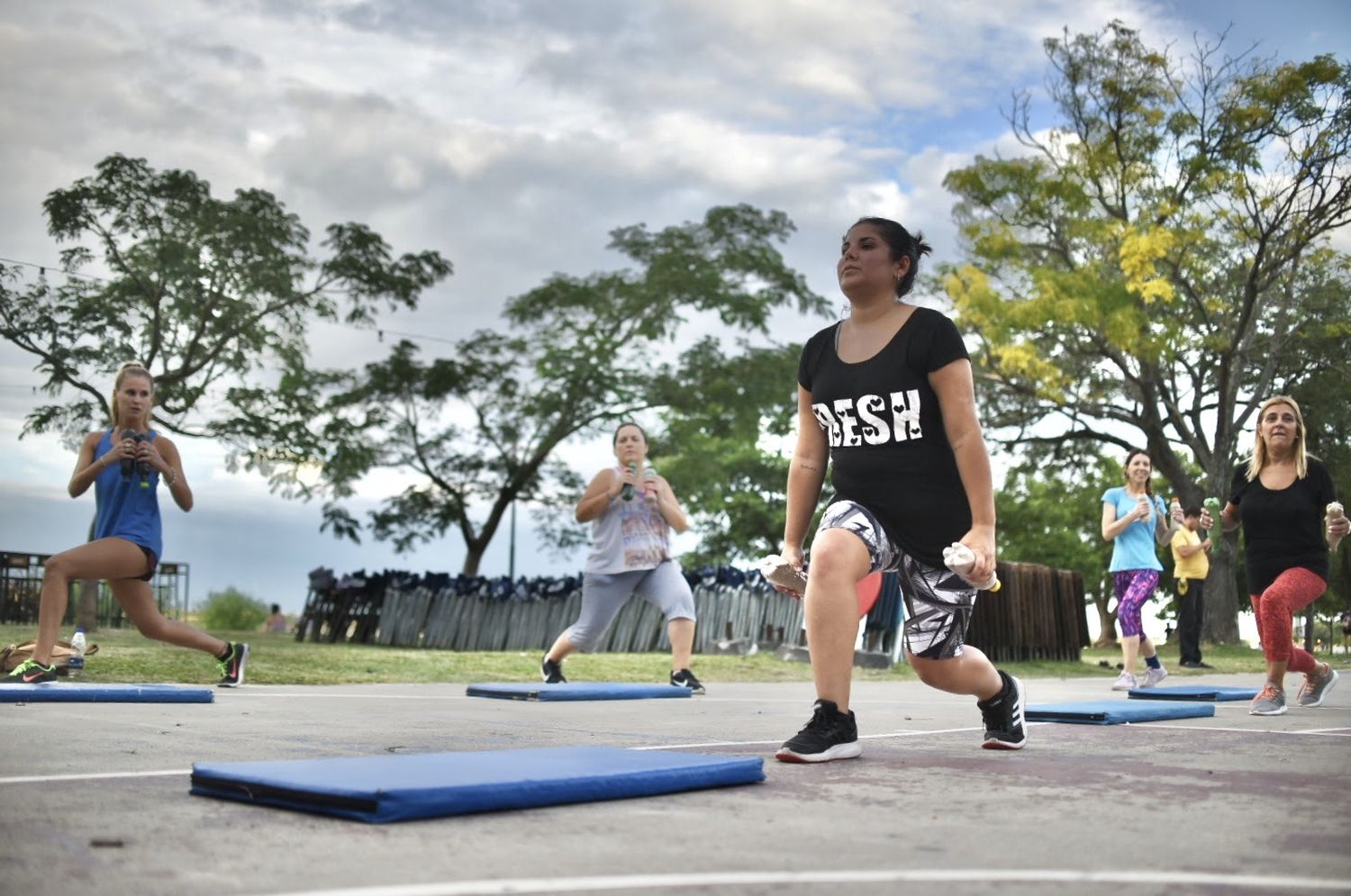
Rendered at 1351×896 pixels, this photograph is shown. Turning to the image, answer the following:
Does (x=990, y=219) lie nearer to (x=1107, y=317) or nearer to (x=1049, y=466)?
(x=1107, y=317)

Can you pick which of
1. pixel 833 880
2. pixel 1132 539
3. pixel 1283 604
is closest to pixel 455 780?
pixel 833 880

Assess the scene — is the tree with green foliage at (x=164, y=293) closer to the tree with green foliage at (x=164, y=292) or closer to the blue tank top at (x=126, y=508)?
the tree with green foliage at (x=164, y=292)

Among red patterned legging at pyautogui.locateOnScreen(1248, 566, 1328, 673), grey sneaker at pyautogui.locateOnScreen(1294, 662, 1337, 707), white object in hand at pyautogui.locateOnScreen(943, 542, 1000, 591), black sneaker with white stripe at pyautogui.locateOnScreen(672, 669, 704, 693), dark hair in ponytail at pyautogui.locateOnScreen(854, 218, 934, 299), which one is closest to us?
white object in hand at pyautogui.locateOnScreen(943, 542, 1000, 591)

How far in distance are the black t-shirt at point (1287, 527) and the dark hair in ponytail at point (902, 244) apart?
154 inches

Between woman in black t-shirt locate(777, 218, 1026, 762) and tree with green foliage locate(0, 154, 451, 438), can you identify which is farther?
tree with green foliage locate(0, 154, 451, 438)

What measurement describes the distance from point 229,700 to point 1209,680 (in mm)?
11547

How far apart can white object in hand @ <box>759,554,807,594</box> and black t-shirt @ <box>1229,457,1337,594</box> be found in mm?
4065

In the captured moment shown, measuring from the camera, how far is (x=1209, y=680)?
52.3 feet

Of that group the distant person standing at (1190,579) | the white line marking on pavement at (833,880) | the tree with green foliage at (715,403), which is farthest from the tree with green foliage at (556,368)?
the white line marking on pavement at (833,880)

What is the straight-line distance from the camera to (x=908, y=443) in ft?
17.0

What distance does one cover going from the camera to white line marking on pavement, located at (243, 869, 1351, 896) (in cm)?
249

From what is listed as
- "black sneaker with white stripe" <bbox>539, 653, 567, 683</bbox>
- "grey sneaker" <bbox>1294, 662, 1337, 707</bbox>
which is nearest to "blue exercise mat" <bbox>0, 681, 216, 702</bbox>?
"black sneaker with white stripe" <bbox>539, 653, 567, 683</bbox>

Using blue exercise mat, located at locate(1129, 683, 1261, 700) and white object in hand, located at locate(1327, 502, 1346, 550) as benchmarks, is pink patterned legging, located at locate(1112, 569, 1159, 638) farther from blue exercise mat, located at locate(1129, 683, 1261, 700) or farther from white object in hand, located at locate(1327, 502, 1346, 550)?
white object in hand, located at locate(1327, 502, 1346, 550)

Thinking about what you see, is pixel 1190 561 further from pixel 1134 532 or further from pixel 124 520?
pixel 124 520
